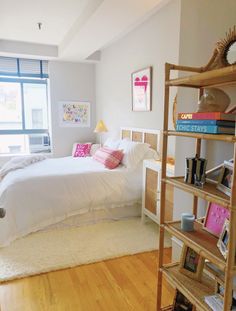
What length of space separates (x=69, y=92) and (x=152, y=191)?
3.32 meters

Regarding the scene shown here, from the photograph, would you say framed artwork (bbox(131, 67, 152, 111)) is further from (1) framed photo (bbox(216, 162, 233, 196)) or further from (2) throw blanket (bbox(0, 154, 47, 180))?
(1) framed photo (bbox(216, 162, 233, 196))

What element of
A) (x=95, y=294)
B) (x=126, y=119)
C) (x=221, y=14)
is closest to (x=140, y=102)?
(x=126, y=119)

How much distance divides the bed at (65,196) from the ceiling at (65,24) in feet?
4.81

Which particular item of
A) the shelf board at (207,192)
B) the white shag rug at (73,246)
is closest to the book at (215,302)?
the shelf board at (207,192)

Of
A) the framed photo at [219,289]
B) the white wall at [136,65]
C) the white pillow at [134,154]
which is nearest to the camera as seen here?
the framed photo at [219,289]

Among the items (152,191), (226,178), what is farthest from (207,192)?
(152,191)

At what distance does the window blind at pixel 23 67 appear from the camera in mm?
4961

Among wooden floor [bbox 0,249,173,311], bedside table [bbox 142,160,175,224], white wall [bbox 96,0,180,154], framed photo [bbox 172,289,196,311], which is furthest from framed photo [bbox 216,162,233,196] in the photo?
white wall [bbox 96,0,180,154]

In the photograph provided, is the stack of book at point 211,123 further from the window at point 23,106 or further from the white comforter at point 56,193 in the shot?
the window at point 23,106

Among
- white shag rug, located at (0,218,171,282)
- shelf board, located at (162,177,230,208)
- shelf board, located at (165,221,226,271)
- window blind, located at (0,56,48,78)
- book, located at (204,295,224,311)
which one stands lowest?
white shag rug, located at (0,218,171,282)

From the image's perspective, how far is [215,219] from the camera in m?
1.44

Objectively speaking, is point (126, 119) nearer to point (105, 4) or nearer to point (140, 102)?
point (140, 102)

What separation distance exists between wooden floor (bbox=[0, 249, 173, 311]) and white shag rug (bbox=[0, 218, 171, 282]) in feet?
0.35

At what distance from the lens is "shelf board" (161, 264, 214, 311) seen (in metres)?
1.29
